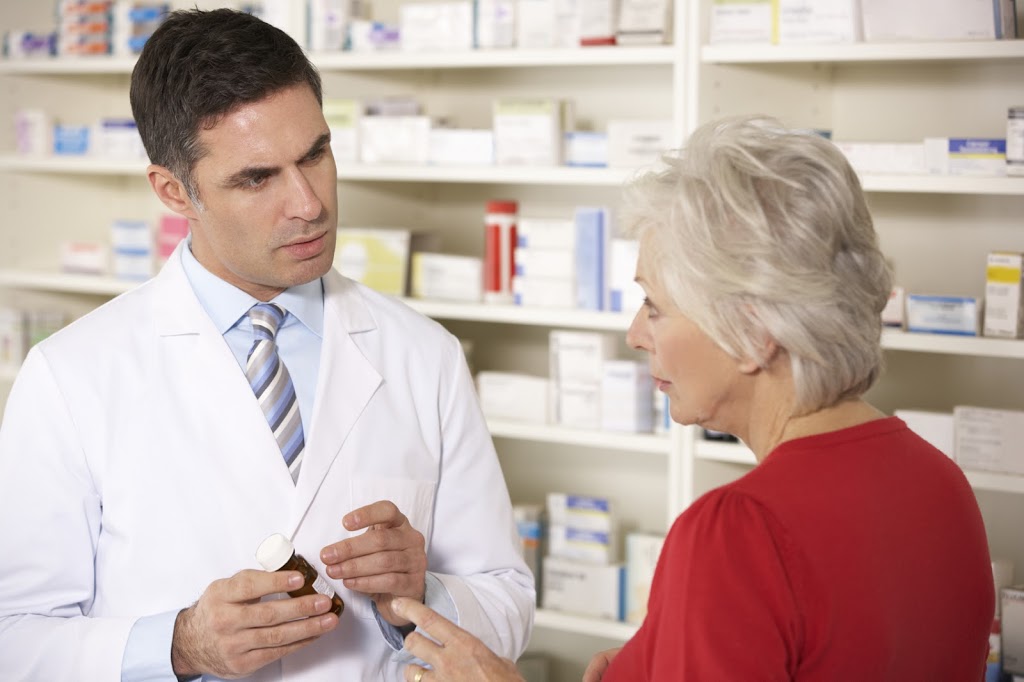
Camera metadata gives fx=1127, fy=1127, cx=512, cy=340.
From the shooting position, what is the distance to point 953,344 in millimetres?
2312

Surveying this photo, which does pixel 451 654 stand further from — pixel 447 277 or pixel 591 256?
pixel 447 277

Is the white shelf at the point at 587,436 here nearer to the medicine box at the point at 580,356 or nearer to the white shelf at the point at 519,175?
the medicine box at the point at 580,356

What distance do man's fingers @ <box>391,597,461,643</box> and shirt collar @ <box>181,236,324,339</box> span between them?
0.49 metres

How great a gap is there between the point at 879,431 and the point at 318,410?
76cm

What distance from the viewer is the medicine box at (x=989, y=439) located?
7.48 feet

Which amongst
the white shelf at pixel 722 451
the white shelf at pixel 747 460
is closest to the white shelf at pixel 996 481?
the white shelf at pixel 747 460

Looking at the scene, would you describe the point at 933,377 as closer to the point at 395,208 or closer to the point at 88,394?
the point at 395,208

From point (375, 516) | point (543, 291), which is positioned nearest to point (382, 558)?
point (375, 516)

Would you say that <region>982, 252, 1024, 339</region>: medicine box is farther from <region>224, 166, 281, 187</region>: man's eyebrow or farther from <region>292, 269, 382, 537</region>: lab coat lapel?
<region>224, 166, 281, 187</region>: man's eyebrow

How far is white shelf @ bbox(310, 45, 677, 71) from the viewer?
8.30 feet

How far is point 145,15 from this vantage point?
3189mm

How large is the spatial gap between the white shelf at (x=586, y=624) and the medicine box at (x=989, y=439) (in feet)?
2.88

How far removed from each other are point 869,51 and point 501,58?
840 millimetres

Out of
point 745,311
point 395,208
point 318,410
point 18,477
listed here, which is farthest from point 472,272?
point 745,311
